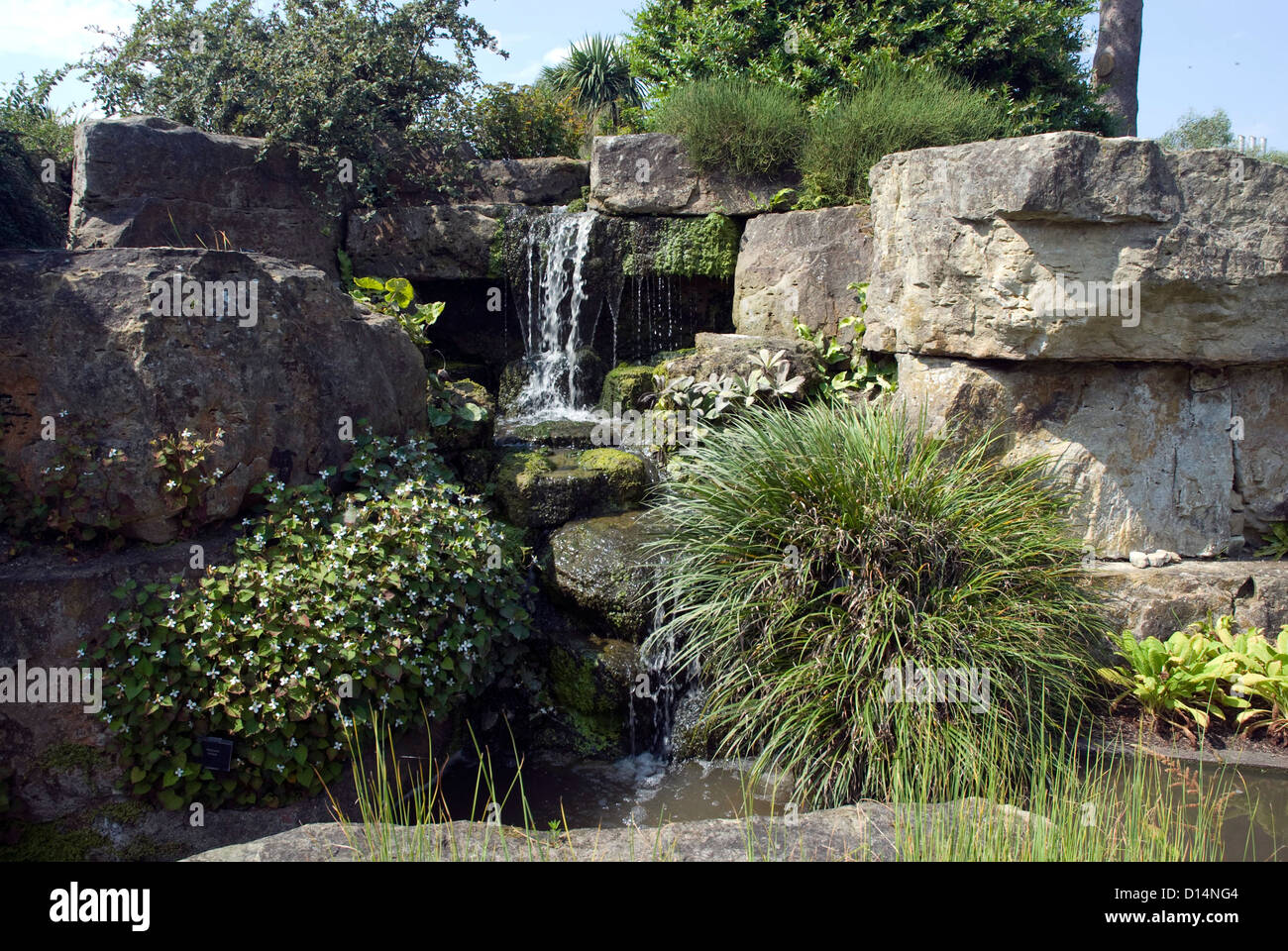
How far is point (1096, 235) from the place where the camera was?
5.66 meters

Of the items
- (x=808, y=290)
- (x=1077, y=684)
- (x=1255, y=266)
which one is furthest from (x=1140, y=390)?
(x=808, y=290)

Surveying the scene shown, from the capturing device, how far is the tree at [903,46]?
9.29m

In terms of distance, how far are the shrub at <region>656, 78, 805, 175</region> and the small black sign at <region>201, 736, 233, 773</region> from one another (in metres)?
6.43

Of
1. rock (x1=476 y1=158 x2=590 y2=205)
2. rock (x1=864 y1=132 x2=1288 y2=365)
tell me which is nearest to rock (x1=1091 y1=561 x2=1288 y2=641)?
rock (x1=864 y1=132 x2=1288 y2=365)

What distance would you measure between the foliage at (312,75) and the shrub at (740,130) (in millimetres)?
2459

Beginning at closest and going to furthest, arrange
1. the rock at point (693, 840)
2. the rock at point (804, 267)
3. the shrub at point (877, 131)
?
the rock at point (693, 840) < the rock at point (804, 267) < the shrub at point (877, 131)

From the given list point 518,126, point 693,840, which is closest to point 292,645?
point 693,840

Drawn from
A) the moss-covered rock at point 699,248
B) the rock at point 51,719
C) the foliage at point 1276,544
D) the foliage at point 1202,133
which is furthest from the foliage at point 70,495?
the foliage at point 1202,133

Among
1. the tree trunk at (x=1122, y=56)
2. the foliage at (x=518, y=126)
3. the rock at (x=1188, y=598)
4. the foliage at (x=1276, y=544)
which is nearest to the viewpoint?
the rock at (x=1188, y=598)

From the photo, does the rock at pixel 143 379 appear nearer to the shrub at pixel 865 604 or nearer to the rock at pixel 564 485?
the rock at pixel 564 485

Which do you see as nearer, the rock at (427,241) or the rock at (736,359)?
the rock at (736,359)

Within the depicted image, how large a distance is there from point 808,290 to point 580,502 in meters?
3.06

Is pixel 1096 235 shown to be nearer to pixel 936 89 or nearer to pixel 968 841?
pixel 936 89

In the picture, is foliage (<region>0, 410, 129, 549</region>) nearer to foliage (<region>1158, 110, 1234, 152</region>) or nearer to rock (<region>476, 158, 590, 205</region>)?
rock (<region>476, 158, 590, 205</region>)
